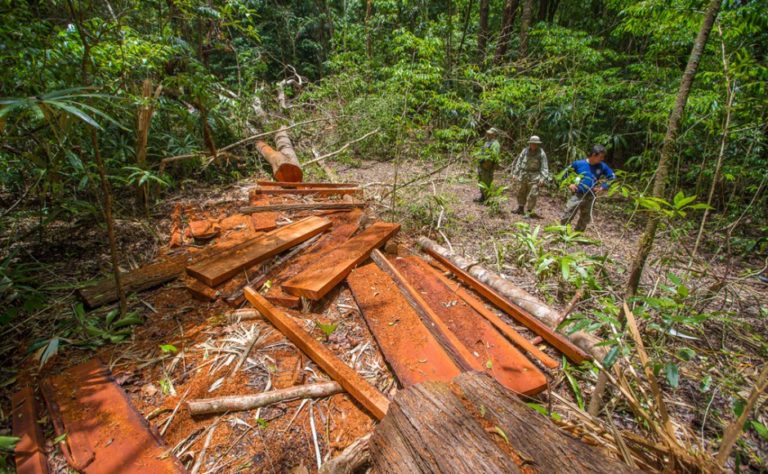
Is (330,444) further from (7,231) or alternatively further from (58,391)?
(7,231)

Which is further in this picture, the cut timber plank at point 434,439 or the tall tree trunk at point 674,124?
the tall tree trunk at point 674,124

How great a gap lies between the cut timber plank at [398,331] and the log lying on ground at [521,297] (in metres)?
0.99

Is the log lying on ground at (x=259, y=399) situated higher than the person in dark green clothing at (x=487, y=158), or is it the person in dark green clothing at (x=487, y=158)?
the person in dark green clothing at (x=487, y=158)

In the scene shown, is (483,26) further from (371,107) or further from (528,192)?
(528,192)

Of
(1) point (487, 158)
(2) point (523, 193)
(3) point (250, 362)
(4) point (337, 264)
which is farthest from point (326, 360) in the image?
(2) point (523, 193)

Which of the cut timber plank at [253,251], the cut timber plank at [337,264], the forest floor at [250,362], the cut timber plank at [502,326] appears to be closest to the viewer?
the forest floor at [250,362]

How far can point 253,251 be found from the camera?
10.2 feet

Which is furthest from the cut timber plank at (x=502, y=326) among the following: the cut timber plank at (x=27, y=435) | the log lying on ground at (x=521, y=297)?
the cut timber plank at (x=27, y=435)

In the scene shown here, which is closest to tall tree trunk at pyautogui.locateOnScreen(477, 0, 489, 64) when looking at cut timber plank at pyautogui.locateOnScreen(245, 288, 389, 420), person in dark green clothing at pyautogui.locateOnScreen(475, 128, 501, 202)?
person in dark green clothing at pyautogui.locateOnScreen(475, 128, 501, 202)

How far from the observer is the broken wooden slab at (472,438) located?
3.92 feet

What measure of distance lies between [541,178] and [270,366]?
542 cm

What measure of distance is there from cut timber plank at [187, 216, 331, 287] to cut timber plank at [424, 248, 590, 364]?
1.64 meters

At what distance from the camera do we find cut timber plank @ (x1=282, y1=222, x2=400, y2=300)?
2.56m

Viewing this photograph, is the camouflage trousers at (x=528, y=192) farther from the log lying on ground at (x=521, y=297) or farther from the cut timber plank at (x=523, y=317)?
the cut timber plank at (x=523, y=317)
